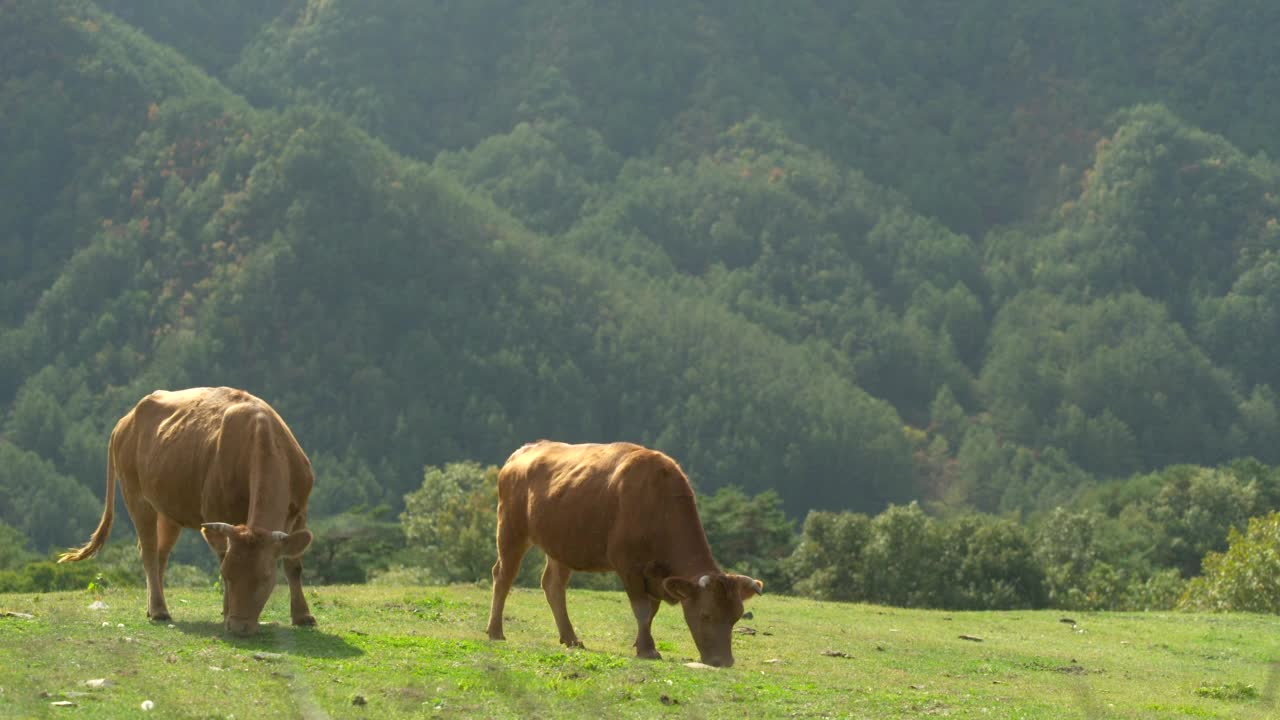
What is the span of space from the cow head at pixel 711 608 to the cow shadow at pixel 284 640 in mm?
3533

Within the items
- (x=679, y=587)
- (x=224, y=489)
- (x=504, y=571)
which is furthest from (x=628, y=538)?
(x=224, y=489)

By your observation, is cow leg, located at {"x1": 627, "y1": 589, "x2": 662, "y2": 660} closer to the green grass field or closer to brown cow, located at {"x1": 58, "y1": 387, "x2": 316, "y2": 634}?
the green grass field

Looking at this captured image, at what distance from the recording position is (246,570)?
16453mm

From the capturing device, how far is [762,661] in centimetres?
1966

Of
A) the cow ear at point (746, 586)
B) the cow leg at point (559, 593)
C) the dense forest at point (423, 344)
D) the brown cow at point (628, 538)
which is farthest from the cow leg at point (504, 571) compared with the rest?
the dense forest at point (423, 344)

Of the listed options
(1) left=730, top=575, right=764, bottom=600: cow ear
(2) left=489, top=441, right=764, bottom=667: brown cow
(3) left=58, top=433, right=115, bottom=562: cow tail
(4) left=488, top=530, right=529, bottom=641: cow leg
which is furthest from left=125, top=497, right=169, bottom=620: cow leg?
(1) left=730, top=575, right=764, bottom=600: cow ear

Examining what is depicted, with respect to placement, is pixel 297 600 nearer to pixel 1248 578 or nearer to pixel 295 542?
pixel 295 542

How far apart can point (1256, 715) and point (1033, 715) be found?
3.17 meters

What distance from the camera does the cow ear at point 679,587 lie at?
1762 cm

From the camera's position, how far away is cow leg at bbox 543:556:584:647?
62.8 feet

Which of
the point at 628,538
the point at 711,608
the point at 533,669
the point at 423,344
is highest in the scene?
the point at 628,538

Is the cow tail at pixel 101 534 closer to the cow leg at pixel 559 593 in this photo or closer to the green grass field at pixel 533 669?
the green grass field at pixel 533 669

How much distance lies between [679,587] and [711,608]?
→ 43 centimetres

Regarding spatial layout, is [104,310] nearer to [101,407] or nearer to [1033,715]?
[101,407]
